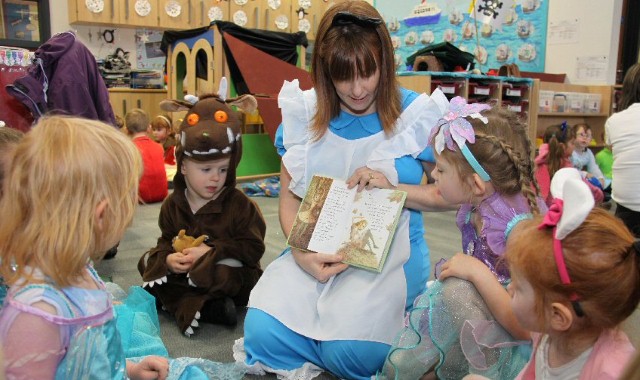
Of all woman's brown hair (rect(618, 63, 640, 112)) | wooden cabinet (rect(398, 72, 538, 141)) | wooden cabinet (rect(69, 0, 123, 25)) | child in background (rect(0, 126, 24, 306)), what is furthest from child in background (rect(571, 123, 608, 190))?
wooden cabinet (rect(69, 0, 123, 25))

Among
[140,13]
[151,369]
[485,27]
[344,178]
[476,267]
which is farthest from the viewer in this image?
[485,27]

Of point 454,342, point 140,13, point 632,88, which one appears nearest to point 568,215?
point 454,342

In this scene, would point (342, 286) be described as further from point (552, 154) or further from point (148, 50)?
point (148, 50)

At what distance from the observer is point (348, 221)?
182cm

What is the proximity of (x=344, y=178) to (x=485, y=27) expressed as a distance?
20.0 feet

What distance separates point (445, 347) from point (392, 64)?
3.03 feet

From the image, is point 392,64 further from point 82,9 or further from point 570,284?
point 82,9

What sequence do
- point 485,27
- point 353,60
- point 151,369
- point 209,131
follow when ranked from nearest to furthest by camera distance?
point 151,369 → point 353,60 → point 209,131 → point 485,27

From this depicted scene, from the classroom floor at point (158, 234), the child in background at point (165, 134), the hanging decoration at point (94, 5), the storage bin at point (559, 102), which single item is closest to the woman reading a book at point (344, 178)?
the classroom floor at point (158, 234)

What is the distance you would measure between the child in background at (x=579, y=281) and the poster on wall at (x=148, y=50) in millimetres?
7061

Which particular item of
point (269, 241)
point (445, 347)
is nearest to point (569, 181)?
point (445, 347)

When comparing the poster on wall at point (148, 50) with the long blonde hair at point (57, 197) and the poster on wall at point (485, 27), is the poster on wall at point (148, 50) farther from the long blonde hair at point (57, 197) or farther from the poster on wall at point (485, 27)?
the long blonde hair at point (57, 197)

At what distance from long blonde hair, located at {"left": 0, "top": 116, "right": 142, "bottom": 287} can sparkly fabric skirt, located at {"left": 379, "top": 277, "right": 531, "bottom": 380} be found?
0.91 m

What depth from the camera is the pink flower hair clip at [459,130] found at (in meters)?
1.53
